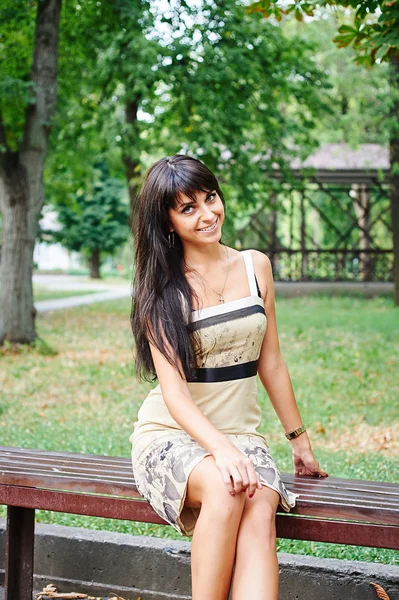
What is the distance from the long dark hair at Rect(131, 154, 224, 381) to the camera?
3.11m

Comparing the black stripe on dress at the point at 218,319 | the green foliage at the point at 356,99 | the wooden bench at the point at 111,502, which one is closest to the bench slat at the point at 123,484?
the wooden bench at the point at 111,502

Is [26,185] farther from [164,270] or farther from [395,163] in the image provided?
[395,163]

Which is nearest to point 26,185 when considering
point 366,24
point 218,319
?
point 366,24

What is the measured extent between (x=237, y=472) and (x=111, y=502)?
2.24 feet

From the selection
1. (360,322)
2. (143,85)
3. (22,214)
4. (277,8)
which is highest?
(143,85)

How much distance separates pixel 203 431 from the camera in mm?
2861

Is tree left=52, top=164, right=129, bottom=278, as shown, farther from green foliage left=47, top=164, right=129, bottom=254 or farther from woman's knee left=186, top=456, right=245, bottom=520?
woman's knee left=186, top=456, right=245, bottom=520

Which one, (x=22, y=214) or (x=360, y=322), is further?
(x=360, y=322)

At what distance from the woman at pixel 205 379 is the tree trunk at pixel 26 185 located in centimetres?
842

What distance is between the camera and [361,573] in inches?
137

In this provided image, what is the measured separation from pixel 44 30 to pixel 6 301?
154 inches

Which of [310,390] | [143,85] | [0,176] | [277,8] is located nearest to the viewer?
[277,8]

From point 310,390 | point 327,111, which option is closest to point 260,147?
point 327,111

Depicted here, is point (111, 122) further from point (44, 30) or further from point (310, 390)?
point (310, 390)
